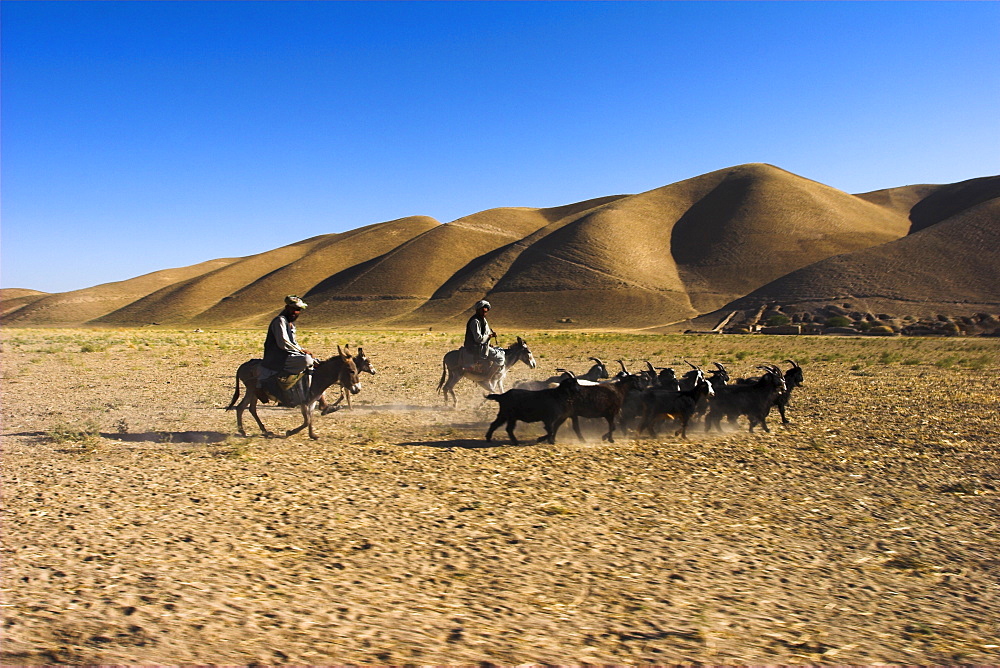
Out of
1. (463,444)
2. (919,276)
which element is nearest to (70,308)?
(919,276)

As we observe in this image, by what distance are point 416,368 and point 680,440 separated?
19.0m

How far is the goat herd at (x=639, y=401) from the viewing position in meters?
11.8

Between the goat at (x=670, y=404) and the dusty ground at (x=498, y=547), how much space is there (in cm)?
46

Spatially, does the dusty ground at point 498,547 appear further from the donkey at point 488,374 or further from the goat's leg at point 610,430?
the donkey at point 488,374

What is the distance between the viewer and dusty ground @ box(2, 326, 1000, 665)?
4.50 metres

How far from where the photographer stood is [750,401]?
43.3 ft

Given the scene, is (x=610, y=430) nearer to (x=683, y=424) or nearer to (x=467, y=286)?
(x=683, y=424)

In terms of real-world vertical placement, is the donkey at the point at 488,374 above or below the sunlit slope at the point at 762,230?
below

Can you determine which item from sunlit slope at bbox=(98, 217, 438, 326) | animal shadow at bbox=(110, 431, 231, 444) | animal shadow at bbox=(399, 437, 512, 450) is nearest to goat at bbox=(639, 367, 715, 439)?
animal shadow at bbox=(399, 437, 512, 450)

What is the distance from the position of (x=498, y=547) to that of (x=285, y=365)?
6908 mm

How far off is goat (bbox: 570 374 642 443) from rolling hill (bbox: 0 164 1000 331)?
265 feet

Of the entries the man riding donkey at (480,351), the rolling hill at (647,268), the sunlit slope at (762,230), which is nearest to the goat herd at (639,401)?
the man riding donkey at (480,351)

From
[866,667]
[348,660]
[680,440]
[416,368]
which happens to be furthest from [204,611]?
[416,368]

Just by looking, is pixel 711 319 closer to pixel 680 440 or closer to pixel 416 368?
pixel 416 368
